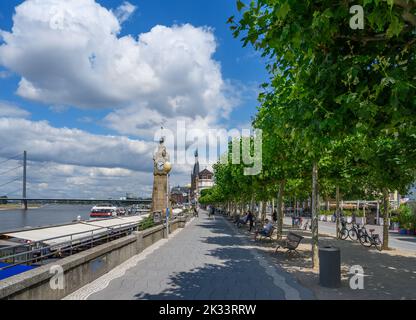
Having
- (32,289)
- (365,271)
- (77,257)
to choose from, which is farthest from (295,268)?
(32,289)

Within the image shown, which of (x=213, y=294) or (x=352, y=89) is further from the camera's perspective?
(x=213, y=294)

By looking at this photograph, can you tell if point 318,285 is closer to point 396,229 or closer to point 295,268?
point 295,268

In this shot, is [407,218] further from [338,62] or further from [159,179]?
[338,62]

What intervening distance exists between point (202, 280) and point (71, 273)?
300 cm

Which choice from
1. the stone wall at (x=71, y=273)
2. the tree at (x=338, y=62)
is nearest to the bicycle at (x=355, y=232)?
the stone wall at (x=71, y=273)

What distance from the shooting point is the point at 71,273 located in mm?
7375

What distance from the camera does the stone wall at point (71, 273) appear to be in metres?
5.50

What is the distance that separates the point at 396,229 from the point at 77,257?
33.5 meters

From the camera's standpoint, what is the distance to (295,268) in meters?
11.0

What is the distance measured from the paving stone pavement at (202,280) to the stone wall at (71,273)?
0.40 metres

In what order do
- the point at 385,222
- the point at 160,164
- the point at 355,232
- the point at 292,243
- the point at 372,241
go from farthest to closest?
the point at 160,164, the point at 355,232, the point at 372,241, the point at 385,222, the point at 292,243

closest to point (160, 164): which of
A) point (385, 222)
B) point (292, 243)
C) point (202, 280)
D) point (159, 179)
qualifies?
point (159, 179)

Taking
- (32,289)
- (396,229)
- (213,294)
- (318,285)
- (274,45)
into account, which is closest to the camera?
(274,45)

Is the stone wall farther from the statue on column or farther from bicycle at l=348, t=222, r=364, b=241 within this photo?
the statue on column
